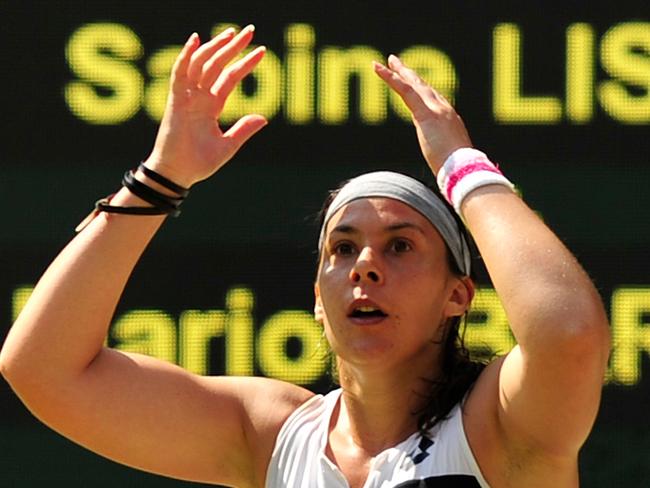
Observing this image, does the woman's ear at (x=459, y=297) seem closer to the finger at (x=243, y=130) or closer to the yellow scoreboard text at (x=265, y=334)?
the finger at (x=243, y=130)

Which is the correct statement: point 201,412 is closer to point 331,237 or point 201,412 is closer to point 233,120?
point 331,237

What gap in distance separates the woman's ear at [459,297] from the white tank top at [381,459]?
19 centimetres

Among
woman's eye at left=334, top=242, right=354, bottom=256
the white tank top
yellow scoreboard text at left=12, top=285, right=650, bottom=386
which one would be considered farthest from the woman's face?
yellow scoreboard text at left=12, top=285, right=650, bottom=386

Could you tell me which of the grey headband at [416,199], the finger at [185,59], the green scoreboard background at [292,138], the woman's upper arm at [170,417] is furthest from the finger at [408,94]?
the green scoreboard background at [292,138]

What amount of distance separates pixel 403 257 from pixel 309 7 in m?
1.22

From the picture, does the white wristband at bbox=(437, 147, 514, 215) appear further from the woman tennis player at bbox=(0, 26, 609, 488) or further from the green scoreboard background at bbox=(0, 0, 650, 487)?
the green scoreboard background at bbox=(0, 0, 650, 487)

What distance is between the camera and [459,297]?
286 cm

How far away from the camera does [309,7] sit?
12.7 feet

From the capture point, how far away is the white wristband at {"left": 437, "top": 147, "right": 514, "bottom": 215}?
2.60m

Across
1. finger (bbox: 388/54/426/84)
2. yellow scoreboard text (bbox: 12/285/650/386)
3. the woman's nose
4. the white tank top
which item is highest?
finger (bbox: 388/54/426/84)

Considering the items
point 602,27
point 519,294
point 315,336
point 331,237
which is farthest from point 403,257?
Result: point 602,27

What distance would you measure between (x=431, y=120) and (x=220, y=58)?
37cm

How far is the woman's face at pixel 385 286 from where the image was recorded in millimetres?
2713

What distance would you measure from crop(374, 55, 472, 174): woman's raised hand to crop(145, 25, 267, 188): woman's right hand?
0.27 m
